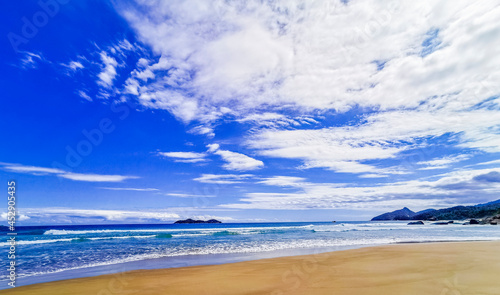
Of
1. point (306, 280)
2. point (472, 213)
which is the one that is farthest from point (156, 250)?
point (472, 213)

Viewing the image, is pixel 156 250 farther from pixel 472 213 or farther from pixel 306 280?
pixel 472 213

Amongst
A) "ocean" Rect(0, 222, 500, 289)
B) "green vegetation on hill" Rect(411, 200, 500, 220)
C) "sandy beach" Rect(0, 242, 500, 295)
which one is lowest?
"sandy beach" Rect(0, 242, 500, 295)

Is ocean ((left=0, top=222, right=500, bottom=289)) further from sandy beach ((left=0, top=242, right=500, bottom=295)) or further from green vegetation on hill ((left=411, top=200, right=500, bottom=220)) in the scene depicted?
green vegetation on hill ((left=411, top=200, right=500, bottom=220))

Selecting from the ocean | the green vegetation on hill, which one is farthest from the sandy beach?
the green vegetation on hill

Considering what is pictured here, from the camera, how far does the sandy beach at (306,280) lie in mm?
7930

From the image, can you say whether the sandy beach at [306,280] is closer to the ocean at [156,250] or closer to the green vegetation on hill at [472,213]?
the ocean at [156,250]

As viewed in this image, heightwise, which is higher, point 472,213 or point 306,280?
point 472,213

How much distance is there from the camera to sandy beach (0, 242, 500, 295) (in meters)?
7.93

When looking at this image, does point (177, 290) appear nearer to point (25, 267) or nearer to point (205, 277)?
point (205, 277)

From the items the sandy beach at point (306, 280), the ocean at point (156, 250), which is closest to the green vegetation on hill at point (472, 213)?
the ocean at point (156, 250)

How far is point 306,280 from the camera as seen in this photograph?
358 inches

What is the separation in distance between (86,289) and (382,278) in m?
9.80

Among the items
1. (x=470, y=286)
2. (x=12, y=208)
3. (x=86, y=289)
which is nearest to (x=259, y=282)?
(x=86, y=289)

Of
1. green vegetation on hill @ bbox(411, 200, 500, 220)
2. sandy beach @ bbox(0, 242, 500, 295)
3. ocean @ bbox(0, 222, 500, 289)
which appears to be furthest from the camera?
green vegetation on hill @ bbox(411, 200, 500, 220)
